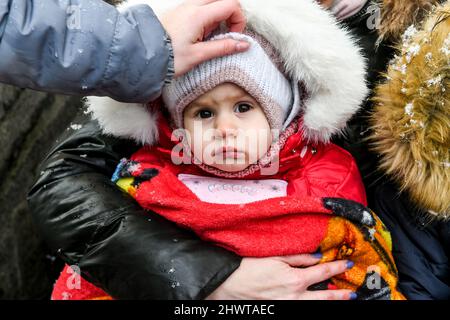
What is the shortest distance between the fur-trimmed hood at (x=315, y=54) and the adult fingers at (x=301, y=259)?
0.33 metres

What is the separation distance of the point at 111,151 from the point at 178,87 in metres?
0.35

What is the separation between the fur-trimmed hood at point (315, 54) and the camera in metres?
1.28

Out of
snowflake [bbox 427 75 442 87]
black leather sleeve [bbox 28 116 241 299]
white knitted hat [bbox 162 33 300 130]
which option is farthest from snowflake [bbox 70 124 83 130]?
snowflake [bbox 427 75 442 87]

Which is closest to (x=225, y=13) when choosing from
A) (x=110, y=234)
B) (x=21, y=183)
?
(x=110, y=234)

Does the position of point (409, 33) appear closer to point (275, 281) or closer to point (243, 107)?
point (243, 107)

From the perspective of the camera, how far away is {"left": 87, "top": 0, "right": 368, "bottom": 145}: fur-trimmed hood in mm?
1278

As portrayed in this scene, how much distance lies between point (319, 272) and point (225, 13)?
65cm

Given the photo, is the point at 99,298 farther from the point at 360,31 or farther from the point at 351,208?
the point at 360,31

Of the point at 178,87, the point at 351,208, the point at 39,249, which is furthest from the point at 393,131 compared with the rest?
the point at 39,249

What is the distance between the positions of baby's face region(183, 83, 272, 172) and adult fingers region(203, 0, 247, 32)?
0.52ft

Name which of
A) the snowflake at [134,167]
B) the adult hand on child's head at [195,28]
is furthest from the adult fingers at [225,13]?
the snowflake at [134,167]

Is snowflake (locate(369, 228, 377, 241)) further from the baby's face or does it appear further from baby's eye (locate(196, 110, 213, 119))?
baby's eye (locate(196, 110, 213, 119))

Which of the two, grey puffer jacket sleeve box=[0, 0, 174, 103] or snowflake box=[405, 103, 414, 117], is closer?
grey puffer jacket sleeve box=[0, 0, 174, 103]

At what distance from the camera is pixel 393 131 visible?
1236 millimetres
